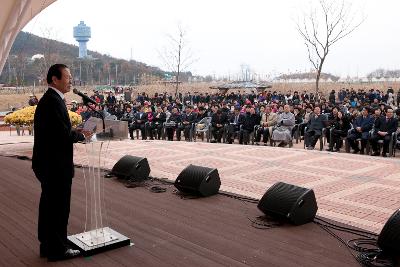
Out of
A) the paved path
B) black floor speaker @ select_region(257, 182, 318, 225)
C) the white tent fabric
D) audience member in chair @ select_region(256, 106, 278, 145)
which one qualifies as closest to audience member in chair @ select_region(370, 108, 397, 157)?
the paved path

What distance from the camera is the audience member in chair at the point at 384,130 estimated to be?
34.1ft

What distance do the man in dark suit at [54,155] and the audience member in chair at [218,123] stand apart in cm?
1066

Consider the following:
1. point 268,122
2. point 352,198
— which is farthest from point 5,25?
point 352,198

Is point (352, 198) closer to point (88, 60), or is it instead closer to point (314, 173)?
point (314, 173)

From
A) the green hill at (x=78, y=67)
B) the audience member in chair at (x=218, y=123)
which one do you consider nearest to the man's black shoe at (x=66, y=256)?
the audience member in chair at (x=218, y=123)

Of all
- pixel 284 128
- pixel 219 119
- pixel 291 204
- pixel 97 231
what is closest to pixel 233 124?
pixel 219 119

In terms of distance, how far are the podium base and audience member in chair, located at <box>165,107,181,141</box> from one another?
10.8 metres

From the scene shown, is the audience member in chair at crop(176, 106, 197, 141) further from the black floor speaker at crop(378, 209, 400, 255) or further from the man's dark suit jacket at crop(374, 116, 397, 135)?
the black floor speaker at crop(378, 209, 400, 255)

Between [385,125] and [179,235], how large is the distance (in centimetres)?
801

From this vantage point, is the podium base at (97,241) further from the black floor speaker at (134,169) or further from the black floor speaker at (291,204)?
the black floor speaker at (134,169)

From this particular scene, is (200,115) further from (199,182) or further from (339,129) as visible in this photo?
(199,182)

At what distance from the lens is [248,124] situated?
1330 centimetres

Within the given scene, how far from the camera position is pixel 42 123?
348 centimetres

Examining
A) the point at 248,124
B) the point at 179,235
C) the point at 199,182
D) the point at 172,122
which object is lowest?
the point at 179,235
